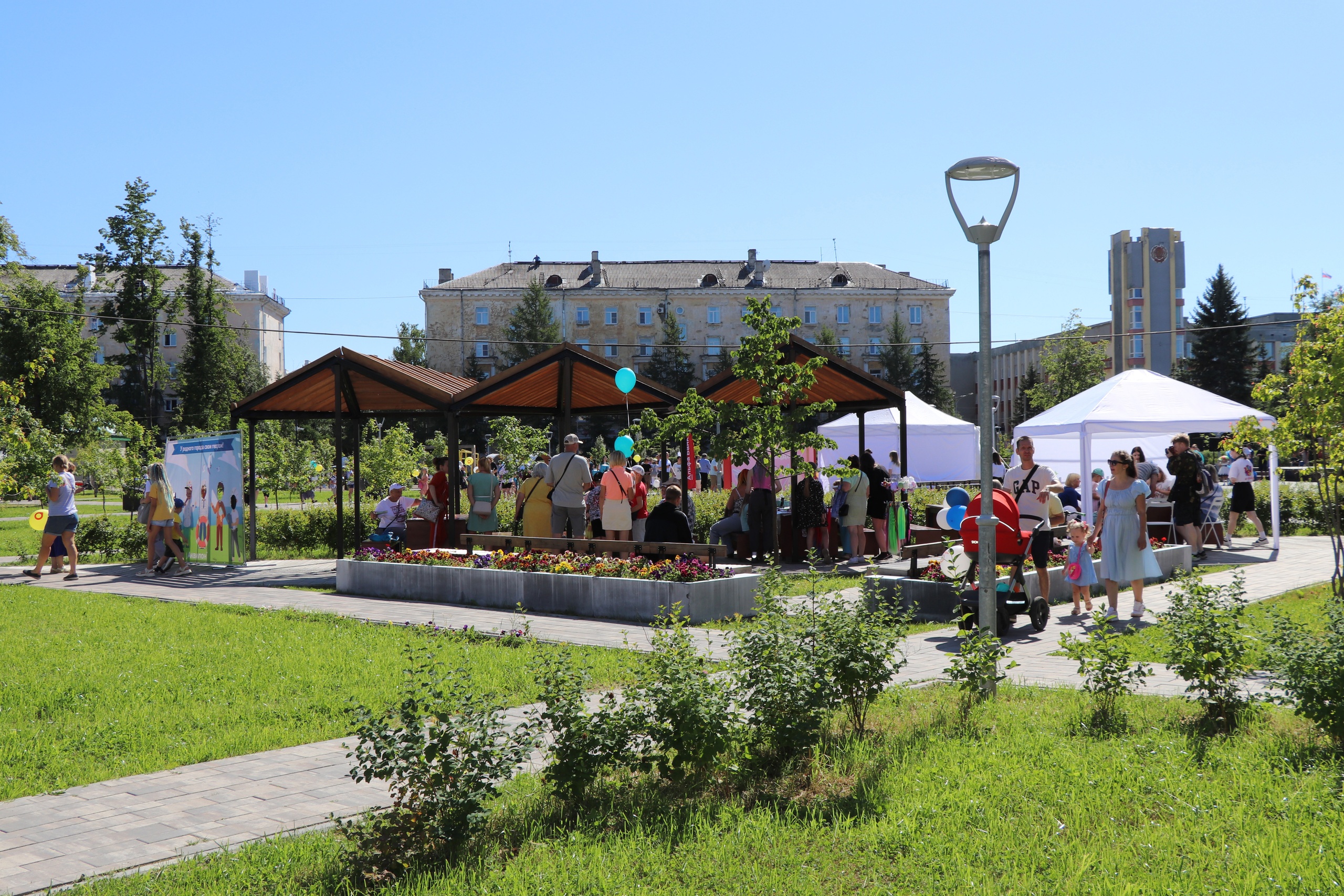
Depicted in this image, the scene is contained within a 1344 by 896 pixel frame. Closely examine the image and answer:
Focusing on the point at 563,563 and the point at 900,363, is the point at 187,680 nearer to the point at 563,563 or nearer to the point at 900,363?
the point at 563,563

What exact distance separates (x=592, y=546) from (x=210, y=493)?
769cm

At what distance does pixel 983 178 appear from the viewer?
23.1ft

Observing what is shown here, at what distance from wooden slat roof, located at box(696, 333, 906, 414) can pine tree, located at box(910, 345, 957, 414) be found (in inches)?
2317

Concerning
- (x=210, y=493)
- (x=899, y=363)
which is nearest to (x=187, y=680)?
(x=210, y=493)

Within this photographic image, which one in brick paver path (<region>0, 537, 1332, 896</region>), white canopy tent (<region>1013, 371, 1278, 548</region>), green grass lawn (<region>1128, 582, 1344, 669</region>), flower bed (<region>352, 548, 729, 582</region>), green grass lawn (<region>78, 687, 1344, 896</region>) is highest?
white canopy tent (<region>1013, 371, 1278, 548</region>)

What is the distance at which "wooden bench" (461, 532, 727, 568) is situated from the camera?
11.2 meters

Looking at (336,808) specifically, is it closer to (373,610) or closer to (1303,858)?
(1303,858)

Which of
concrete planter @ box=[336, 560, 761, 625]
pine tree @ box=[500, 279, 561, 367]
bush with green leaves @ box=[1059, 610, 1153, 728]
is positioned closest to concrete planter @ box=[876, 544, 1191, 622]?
concrete planter @ box=[336, 560, 761, 625]

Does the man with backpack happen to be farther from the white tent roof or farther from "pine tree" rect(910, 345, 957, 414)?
"pine tree" rect(910, 345, 957, 414)

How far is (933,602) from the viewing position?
10906 millimetres

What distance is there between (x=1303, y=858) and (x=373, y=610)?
953 cm

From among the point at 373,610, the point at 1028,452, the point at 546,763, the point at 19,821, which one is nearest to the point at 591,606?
the point at 373,610

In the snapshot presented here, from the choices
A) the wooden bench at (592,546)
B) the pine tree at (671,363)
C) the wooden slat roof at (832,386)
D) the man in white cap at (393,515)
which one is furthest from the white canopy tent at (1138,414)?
the pine tree at (671,363)

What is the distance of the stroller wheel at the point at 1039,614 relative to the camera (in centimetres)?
995
